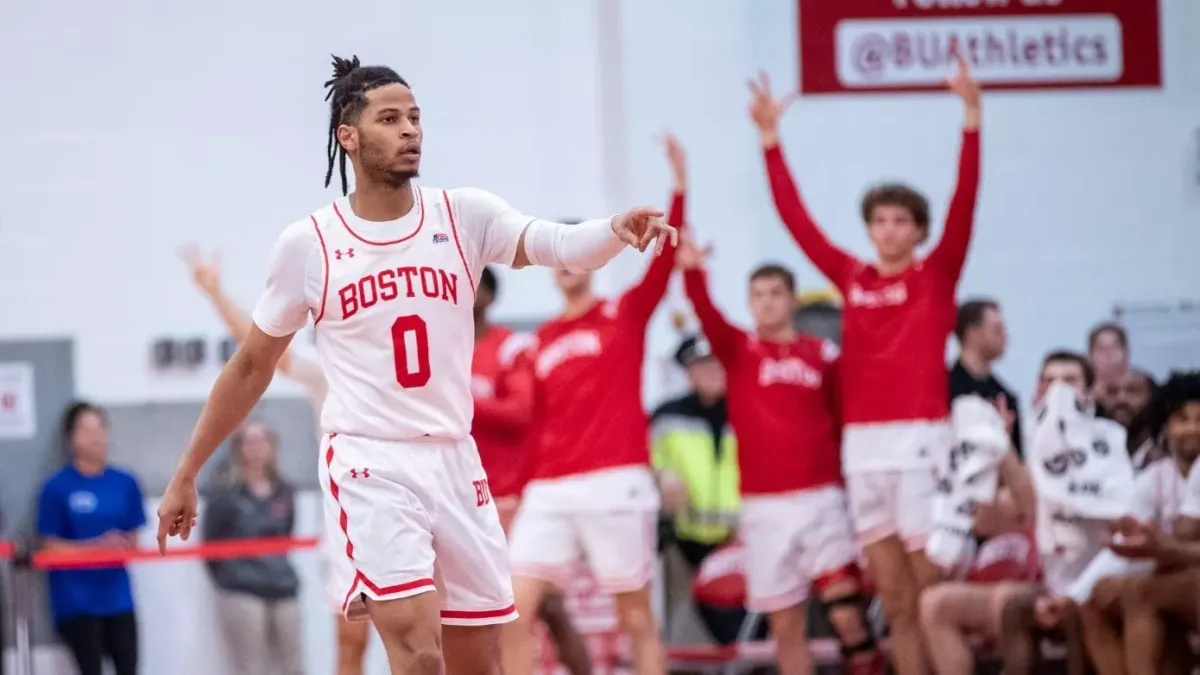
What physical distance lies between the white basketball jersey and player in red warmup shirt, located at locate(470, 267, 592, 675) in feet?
8.10

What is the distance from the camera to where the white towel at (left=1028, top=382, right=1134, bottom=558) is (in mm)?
6496

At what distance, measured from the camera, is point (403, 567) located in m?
4.02

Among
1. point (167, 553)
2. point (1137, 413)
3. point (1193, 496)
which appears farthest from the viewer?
point (167, 553)

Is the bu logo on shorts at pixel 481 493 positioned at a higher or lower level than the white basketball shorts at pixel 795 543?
higher

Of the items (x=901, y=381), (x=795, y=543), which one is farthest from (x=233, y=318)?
(x=901, y=381)

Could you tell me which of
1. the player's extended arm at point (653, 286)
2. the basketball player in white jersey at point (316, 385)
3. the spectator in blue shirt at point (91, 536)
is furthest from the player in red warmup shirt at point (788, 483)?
the spectator in blue shirt at point (91, 536)

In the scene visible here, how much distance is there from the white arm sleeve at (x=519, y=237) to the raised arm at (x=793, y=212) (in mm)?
2550

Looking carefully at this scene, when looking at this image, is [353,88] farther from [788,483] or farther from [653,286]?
[788,483]

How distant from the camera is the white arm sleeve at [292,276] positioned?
417 cm

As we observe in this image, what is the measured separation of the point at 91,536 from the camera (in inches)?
310

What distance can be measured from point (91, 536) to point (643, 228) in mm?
4757

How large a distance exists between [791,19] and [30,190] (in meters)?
3.91

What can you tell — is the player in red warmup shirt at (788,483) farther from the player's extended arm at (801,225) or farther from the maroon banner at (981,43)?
the maroon banner at (981,43)

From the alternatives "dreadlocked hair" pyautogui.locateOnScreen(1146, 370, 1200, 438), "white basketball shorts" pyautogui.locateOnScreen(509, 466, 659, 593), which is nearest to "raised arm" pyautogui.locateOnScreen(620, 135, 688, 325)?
"white basketball shorts" pyautogui.locateOnScreen(509, 466, 659, 593)
